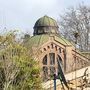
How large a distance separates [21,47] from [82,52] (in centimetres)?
2544

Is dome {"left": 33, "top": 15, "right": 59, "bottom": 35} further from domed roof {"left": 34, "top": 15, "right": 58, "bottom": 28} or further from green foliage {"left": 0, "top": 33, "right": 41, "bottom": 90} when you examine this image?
green foliage {"left": 0, "top": 33, "right": 41, "bottom": 90}

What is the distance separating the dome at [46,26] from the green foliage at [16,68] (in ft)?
87.3

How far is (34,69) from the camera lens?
26.0 m

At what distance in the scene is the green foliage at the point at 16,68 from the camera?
24.6 metres

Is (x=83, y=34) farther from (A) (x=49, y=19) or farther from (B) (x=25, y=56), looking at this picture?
(B) (x=25, y=56)

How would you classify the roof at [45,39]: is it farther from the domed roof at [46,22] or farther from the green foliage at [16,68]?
the green foliage at [16,68]

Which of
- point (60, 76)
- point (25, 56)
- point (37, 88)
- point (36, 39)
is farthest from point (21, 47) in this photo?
point (36, 39)

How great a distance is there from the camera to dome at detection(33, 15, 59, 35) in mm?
53562

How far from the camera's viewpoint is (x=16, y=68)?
975 inches

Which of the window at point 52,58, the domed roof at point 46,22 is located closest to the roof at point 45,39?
the window at point 52,58

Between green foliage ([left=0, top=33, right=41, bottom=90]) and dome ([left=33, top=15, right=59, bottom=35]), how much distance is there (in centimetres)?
2662

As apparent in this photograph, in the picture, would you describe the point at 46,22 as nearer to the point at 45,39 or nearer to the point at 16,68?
the point at 45,39

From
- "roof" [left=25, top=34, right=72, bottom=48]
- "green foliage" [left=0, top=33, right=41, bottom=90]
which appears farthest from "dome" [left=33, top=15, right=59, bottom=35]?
"green foliage" [left=0, top=33, right=41, bottom=90]

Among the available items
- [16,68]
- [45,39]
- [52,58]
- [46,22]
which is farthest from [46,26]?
[16,68]
